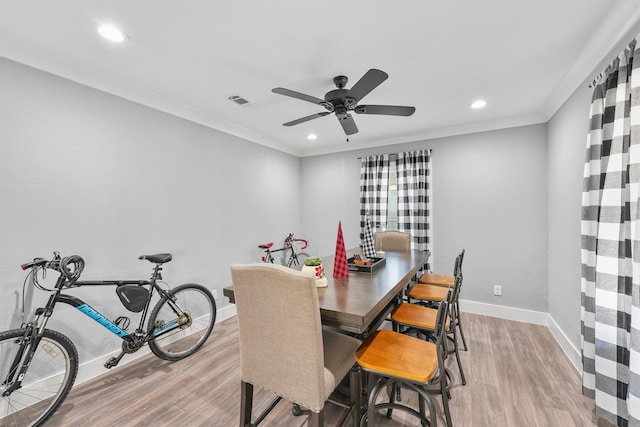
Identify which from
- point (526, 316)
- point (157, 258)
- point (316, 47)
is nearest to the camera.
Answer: point (316, 47)

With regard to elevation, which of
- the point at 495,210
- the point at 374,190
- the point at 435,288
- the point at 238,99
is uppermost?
the point at 238,99

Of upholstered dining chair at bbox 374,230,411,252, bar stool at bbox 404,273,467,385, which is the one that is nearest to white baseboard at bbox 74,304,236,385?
bar stool at bbox 404,273,467,385

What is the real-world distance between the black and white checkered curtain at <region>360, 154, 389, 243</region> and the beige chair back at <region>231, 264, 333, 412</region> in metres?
2.94

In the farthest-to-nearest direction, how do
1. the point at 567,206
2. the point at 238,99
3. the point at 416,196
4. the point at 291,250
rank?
1. the point at 291,250
2. the point at 416,196
3. the point at 238,99
4. the point at 567,206

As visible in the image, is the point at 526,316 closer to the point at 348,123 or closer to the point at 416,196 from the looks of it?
the point at 416,196

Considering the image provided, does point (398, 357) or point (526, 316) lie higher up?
point (398, 357)

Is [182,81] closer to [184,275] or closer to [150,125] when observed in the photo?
[150,125]

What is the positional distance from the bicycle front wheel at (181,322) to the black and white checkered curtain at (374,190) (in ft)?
7.95

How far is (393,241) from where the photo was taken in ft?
11.6

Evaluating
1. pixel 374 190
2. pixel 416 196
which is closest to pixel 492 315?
pixel 416 196

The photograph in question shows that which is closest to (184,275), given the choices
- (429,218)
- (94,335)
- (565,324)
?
(94,335)

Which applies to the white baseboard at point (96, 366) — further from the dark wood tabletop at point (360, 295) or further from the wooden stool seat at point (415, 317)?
the wooden stool seat at point (415, 317)

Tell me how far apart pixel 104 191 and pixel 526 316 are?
482cm

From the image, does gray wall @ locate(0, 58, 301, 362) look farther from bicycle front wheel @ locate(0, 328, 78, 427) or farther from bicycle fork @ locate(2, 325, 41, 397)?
bicycle fork @ locate(2, 325, 41, 397)
